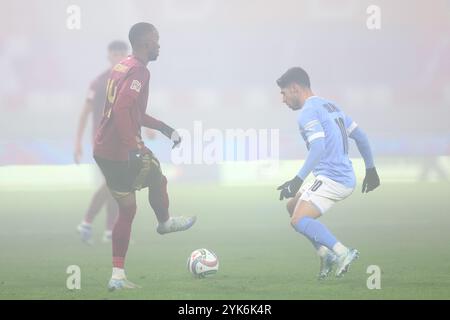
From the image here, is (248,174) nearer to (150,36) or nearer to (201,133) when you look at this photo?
(201,133)

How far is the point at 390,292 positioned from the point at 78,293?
241 cm

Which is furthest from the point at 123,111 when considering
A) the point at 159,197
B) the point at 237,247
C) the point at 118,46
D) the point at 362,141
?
the point at 118,46

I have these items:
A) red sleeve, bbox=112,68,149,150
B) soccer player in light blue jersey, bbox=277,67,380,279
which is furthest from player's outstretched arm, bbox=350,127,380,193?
red sleeve, bbox=112,68,149,150

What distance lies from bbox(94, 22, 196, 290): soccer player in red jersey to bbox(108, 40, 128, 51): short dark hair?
262 centimetres

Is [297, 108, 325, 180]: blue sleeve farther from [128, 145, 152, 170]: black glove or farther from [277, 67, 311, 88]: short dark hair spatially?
[128, 145, 152, 170]: black glove

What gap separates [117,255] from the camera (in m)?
7.83

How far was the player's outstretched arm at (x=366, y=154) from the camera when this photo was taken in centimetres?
852

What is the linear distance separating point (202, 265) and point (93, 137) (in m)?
2.55

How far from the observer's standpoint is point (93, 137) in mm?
10453

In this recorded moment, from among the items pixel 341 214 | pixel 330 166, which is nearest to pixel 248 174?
pixel 341 214

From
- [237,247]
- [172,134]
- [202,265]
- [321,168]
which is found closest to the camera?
[172,134]

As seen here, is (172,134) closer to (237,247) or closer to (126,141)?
(126,141)

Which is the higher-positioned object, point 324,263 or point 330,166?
point 330,166

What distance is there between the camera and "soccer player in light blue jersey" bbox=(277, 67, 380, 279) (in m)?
8.04
